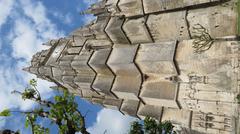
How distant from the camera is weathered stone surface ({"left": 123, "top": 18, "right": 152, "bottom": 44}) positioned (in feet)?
57.1

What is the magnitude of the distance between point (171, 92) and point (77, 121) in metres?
4.52

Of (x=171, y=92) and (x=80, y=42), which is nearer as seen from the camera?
(x=171, y=92)

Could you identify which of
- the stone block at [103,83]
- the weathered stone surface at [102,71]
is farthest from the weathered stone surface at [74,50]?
the stone block at [103,83]

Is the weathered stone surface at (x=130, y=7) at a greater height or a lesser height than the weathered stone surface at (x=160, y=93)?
greater

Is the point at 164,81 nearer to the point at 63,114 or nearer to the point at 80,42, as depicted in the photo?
the point at 63,114

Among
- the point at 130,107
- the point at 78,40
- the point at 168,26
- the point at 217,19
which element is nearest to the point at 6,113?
the point at 130,107

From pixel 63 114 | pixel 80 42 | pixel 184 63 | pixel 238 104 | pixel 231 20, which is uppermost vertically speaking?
pixel 80 42

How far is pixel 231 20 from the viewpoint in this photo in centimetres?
1411

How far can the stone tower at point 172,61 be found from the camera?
13875 mm

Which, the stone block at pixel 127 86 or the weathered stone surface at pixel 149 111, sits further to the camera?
the weathered stone surface at pixel 149 111

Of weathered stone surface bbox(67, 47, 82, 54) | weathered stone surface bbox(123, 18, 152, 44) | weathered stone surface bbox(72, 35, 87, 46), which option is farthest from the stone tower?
weathered stone surface bbox(72, 35, 87, 46)

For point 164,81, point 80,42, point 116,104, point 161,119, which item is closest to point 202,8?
point 164,81

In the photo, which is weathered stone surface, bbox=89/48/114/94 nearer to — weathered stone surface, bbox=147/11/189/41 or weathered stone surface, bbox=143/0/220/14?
weathered stone surface, bbox=147/11/189/41

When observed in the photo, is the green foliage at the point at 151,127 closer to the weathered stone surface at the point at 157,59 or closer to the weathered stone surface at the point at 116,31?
the weathered stone surface at the point at 157,59
